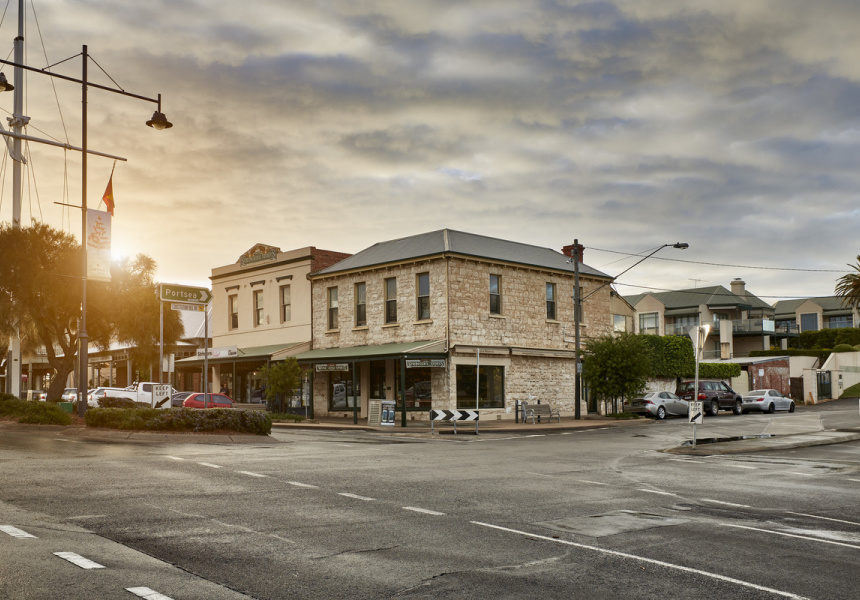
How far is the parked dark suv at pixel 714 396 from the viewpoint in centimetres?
4219

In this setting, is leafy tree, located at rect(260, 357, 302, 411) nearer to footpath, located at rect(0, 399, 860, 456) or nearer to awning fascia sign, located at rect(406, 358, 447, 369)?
footpath, located at rect(0, 399, 860, 456)

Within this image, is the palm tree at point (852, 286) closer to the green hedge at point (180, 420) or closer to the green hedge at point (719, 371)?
the green hedge at point (719, 371)

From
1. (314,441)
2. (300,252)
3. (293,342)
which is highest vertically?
(300,252)

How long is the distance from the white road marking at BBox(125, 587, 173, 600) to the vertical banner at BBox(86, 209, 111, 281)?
19143 millimetres

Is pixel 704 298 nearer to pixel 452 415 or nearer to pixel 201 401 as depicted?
pixel 201 401

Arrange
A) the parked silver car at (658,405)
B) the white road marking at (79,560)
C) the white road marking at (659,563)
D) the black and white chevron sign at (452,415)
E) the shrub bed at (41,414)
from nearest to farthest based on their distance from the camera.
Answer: the white road marking at (659,563) < the white road marking at (79,560) < the shrub bed at (41,414) < the black and white chevron sign at (452,415) < the parked silver car at (658,405)

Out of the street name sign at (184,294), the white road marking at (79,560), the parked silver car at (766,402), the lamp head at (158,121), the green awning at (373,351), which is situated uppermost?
the lamp head at (158,121)

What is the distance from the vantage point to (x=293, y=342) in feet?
134

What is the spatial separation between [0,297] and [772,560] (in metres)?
29.7

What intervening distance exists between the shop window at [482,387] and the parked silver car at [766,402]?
17.5 meters

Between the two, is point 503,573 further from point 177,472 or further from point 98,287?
point 98,287

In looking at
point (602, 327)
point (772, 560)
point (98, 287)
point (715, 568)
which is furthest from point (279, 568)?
point (602, 327)

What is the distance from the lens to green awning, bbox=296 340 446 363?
32781mm

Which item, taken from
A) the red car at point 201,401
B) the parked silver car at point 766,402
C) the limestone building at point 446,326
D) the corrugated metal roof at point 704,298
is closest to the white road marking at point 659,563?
→ the limestone building at point 446,326
